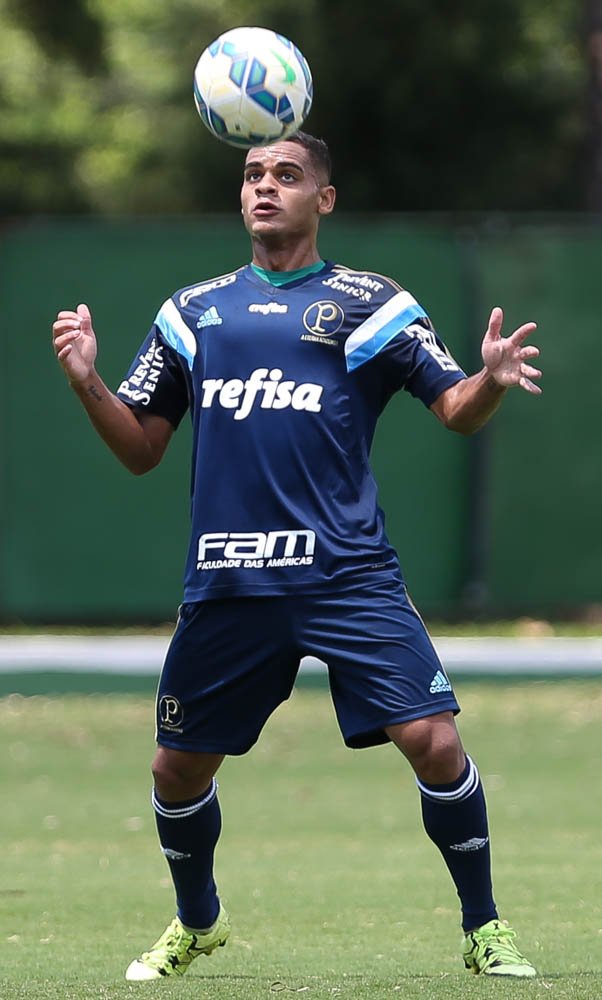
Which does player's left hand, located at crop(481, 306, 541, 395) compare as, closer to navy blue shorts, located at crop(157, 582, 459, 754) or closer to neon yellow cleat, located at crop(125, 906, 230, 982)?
navy blue shorts, located at crop(157, 582, 459, 754)

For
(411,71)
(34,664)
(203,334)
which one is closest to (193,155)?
(411,71)

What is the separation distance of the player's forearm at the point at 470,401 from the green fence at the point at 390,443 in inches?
367

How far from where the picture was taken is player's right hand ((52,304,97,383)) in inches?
228

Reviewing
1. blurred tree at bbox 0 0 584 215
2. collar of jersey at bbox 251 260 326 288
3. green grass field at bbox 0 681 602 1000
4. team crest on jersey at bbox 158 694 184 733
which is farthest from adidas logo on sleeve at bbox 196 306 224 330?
blurred tree at bbox 0 0 584 215

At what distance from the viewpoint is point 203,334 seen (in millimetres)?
5848

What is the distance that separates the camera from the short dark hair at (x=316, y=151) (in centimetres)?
599

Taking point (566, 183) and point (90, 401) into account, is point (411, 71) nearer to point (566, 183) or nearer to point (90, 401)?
point (566, 183)

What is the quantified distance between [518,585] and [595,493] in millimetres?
948

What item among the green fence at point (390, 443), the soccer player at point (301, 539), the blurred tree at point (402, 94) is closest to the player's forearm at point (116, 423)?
the soccer player at point (301, 539)

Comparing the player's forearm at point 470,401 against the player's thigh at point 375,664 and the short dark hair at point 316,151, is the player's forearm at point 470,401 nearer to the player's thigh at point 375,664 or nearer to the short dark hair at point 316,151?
the player's thigh at point 375,664

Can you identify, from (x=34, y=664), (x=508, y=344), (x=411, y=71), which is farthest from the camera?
(x=411, y=71)

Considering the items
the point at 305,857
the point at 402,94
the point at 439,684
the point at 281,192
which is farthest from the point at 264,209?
the point at 402,94

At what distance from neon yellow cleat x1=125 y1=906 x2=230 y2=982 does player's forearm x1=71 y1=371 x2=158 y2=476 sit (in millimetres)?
1438

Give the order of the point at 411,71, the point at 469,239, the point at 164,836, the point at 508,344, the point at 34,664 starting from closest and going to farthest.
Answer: the point at 508,344 < the point at 164,836 < the point at 34,664 < the point at 469,239 < the point at 411,71
